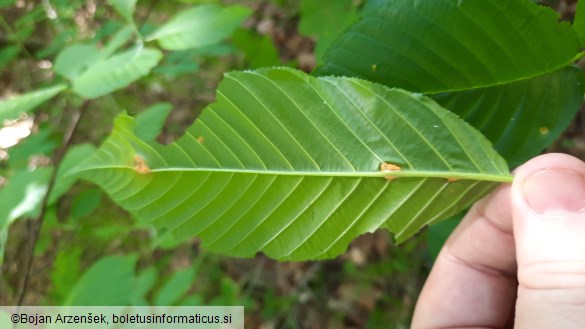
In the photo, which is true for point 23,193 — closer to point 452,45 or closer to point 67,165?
point 67,165

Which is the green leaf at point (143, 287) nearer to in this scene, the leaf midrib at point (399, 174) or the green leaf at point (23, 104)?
the green leaf at point (23, 104)

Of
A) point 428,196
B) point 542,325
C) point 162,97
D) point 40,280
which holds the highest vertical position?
point 162,97

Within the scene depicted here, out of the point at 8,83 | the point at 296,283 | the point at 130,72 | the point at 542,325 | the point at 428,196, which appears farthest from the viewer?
the point at 8,83

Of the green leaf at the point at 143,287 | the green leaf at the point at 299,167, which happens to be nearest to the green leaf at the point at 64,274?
the green leaf at the point at 143,287

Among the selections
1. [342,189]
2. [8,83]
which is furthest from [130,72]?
[8,83]

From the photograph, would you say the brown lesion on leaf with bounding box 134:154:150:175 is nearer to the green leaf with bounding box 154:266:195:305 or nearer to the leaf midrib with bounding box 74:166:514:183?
the leaf midrib with bounding box 74:166:514:183

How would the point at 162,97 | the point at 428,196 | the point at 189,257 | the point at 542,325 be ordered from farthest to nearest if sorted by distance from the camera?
the point at 162,97 < the point at 189,257 < the point at 428,196 < the point at 542,325

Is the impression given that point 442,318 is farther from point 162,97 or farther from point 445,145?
point 162,97
